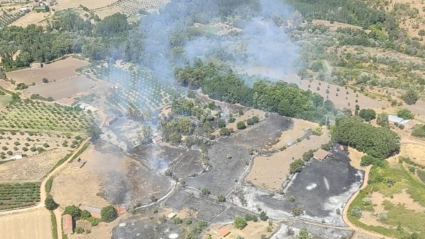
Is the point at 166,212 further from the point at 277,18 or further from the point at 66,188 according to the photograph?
the point at 277,18

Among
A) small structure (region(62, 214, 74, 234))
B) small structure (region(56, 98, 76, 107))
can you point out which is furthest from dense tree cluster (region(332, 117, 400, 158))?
small structure (region(56, 98, 76, 107))

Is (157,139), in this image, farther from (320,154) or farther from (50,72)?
(50,72)

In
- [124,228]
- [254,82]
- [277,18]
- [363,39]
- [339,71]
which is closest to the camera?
[124,228]

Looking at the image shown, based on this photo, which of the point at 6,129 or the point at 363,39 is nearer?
the point at 6,129

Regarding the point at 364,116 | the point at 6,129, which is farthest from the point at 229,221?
the point at 6,129

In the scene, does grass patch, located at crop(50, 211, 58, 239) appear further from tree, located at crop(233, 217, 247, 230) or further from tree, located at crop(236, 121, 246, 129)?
tree, located at crop(236, 121, 246, 129)

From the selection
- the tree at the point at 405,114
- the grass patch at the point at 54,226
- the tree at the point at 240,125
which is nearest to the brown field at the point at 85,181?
the grass patch at the point at 54,226

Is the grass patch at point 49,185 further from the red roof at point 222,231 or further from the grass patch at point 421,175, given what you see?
the grass patch at point 421,175
